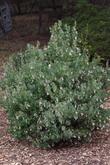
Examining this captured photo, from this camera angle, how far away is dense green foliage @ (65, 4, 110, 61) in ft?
31.3

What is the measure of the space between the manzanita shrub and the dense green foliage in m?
2.96

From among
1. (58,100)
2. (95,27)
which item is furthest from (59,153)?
(95,27)

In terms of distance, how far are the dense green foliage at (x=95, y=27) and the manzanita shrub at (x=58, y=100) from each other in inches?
117

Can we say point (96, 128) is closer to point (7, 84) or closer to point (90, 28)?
point (7, 84)

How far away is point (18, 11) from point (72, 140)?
1301 centimetres

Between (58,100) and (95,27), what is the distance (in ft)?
14.8

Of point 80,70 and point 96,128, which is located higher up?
point 80,70

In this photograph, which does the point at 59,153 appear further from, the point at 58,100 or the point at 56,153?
the point at 58,100

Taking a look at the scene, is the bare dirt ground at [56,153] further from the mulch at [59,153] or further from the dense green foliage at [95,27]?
the dense green foliage at [95,27]

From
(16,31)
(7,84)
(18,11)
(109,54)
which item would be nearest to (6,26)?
(16,31)

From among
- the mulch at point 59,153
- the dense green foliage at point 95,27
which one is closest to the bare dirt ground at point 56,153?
the mulch at point 59,153

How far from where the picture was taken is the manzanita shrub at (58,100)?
563cm

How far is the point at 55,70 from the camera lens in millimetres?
5898

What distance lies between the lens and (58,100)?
18.7 ft
